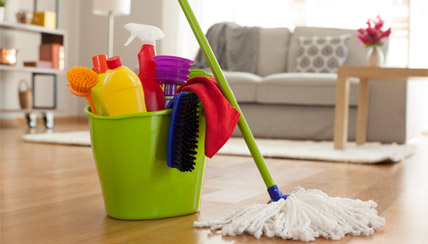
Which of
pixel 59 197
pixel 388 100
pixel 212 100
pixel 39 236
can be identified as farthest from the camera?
pixel 388 100

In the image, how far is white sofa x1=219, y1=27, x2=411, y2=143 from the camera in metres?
3.41

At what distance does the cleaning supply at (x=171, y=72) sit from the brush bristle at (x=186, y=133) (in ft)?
0.25

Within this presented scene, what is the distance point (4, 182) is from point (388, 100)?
2483 millimetres

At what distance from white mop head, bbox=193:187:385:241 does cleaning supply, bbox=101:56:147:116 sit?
252 mm

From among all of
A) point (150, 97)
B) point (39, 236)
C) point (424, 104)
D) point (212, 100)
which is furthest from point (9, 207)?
point (424, 104)

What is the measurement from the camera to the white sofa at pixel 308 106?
11.2 feet

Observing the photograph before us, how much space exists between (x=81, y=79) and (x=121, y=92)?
0.25 ft

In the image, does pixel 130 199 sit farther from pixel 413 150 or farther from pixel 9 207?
pixel 413 150

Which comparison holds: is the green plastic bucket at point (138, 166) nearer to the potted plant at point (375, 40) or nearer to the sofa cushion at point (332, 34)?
the potted plant at point (375, 40)

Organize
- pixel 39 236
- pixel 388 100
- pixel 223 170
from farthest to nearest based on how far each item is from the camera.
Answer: pixel 388 100 < pixel 223 170 < pixel 39 236

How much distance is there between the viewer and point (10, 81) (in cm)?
449

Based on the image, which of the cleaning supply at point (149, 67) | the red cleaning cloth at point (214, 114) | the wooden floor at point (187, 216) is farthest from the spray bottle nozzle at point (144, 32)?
the wooden floor at point (187, 216)

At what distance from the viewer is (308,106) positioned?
11.7 feet

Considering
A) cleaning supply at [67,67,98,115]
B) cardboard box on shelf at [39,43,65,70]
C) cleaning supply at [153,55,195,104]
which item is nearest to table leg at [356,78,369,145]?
cleaning supply at [153,55,195,104]
